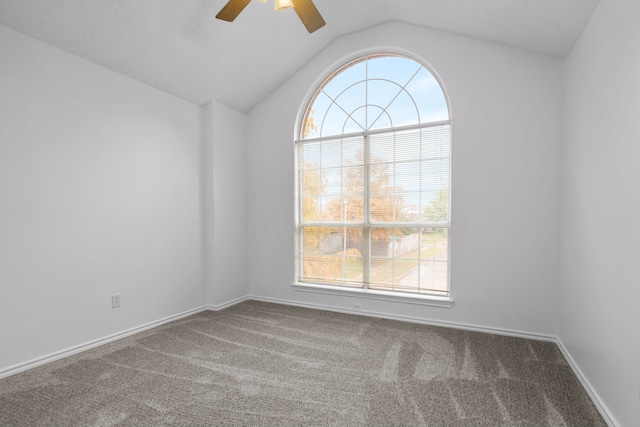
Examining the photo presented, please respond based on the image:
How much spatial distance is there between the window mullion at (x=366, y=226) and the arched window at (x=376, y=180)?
1cm

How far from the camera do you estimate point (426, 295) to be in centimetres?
336

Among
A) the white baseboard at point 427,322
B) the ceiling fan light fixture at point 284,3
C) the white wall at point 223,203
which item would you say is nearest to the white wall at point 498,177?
the white baseboard at point 427,322

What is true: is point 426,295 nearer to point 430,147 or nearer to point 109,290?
point 430,147

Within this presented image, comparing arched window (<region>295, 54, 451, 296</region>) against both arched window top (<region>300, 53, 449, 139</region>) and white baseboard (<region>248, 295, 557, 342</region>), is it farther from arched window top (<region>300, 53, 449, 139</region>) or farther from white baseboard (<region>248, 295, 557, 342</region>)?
white baseboard (<region>248, 295, 557, 342</region>)

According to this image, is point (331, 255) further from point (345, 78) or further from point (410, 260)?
point (345, 78)

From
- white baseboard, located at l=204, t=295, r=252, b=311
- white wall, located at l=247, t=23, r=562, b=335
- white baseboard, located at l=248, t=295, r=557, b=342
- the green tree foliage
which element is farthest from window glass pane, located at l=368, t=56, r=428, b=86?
white baseboard, located at l=204, t=295, r=252, b=311

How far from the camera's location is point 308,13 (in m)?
2.28

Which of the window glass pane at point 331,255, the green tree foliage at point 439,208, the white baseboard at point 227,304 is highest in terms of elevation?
the green tree foliage at point 439,208

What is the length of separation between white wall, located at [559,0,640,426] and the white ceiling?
404 millimetres

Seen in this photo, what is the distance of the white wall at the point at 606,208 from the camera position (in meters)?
1.55

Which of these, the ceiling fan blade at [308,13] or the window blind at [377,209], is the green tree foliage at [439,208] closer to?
the window blind at [377,209]

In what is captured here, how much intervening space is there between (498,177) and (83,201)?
147 inches

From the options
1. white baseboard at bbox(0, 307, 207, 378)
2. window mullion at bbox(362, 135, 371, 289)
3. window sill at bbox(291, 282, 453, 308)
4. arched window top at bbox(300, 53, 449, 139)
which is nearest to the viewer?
white baseboard at bbox(0, 307, 207, 378)

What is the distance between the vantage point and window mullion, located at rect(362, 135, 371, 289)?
3.66 meters
